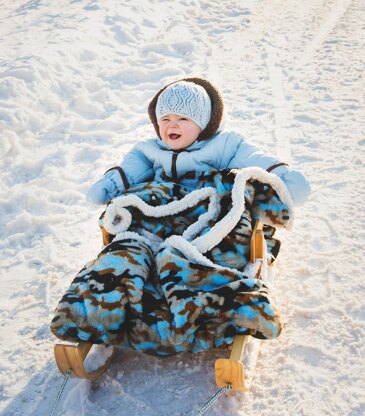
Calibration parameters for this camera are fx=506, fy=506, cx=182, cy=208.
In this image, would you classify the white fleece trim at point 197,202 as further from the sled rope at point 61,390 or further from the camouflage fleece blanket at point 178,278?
the sled rope at point 61,390

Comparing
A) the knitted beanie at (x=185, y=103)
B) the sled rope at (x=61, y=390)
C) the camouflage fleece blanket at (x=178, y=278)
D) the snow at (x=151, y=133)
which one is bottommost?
the snow at (x=151, y=133)

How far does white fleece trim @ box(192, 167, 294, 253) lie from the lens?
1.87 meters

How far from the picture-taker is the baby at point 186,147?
2240 mm

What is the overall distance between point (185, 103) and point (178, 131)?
0.43ft

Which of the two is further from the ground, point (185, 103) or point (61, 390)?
point (185, 103)

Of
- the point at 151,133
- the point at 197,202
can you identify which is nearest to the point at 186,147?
the point at 197,202

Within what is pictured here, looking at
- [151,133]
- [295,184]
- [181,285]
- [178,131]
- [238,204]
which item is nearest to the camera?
[181,285]

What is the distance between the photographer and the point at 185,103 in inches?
87.2

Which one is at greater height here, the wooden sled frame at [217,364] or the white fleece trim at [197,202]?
the white fleece trim at [197,202]

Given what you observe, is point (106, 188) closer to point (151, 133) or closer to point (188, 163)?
point (188, 163)

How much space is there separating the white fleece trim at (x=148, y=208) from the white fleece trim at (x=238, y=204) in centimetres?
10

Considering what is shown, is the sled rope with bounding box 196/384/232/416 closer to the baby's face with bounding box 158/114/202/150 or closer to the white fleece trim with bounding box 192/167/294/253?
the white fleece trim with bounding box 192/167/294/253

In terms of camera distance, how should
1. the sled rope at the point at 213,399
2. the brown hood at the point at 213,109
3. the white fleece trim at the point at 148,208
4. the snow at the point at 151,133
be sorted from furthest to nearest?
the brown hood at the point at 213,109 < the white fleece trim at the point at 148,208 < the snow at the point at 151,133 < the sled rope at the point at 213,399

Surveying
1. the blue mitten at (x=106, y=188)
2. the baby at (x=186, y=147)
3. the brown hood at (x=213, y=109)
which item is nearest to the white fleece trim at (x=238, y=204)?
the baby at (x=186, y=147)
